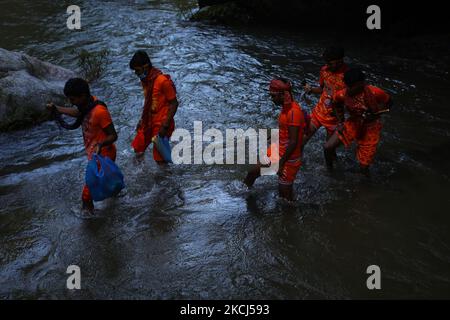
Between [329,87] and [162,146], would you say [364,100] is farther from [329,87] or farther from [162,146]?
[162,146]

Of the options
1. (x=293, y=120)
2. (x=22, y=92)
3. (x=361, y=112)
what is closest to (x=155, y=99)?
(x=293, y=120)

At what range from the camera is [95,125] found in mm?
4805

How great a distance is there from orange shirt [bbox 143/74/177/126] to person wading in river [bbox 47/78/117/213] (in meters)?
0.77

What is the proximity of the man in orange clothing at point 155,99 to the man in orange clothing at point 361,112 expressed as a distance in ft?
6.50

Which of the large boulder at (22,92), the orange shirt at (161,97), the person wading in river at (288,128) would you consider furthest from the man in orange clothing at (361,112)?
the large boulder at (22,92)

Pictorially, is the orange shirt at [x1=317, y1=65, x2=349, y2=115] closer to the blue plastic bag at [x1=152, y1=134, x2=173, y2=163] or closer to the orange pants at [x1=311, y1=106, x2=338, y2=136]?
the orange pants at [x1=311, y1=106, x2=338, y2=136]

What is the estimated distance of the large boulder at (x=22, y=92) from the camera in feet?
24.2

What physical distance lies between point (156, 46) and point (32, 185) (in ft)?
21.2

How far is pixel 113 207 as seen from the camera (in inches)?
211

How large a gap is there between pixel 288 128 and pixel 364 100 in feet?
3.93

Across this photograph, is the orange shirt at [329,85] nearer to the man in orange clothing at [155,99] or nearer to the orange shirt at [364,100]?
the orange shirt at [364,100]

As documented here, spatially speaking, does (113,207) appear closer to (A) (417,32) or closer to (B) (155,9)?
(A) (417,32)

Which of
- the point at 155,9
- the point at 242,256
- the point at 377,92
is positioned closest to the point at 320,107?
the point at 377,92

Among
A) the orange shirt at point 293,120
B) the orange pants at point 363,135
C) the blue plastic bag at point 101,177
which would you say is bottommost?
the blue plastic bag at point 101,177
